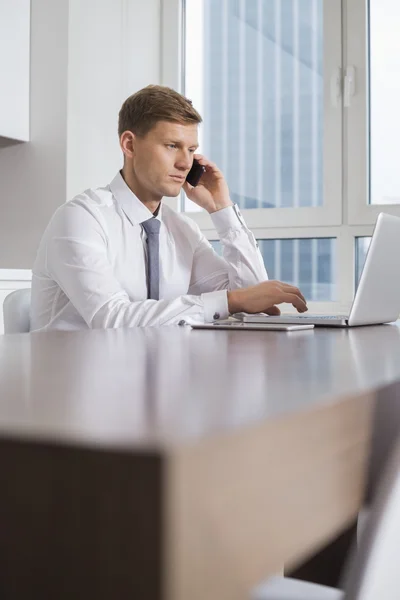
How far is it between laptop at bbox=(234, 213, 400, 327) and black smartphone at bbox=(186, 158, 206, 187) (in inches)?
34.8

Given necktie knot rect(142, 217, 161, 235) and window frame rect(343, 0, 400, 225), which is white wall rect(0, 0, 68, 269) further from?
→ window frame rect(343, 0, 400, 225)

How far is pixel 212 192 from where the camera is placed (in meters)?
2.33

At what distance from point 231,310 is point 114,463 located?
4.88ft

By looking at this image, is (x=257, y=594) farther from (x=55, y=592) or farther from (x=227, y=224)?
(x=227, y=224)

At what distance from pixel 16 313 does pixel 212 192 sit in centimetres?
81

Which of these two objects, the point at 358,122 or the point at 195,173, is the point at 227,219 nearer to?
the point at 195,173

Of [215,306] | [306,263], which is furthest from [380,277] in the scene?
[306,263]

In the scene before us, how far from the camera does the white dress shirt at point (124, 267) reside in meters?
1.62

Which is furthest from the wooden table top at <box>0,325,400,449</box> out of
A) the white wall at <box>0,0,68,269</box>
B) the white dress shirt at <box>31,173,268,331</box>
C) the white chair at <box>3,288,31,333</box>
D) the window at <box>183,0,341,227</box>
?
the window at <box>183,0,341,227</box>

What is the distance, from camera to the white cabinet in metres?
2.89

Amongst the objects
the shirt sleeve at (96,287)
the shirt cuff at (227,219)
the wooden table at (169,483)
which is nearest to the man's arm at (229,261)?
the shirt cuff at (227,219)

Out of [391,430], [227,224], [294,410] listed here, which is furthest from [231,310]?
[294,410]

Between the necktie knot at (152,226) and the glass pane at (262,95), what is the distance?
1258 mm

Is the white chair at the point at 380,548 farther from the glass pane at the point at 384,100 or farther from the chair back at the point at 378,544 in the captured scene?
the glass pane at the point at 384,100
